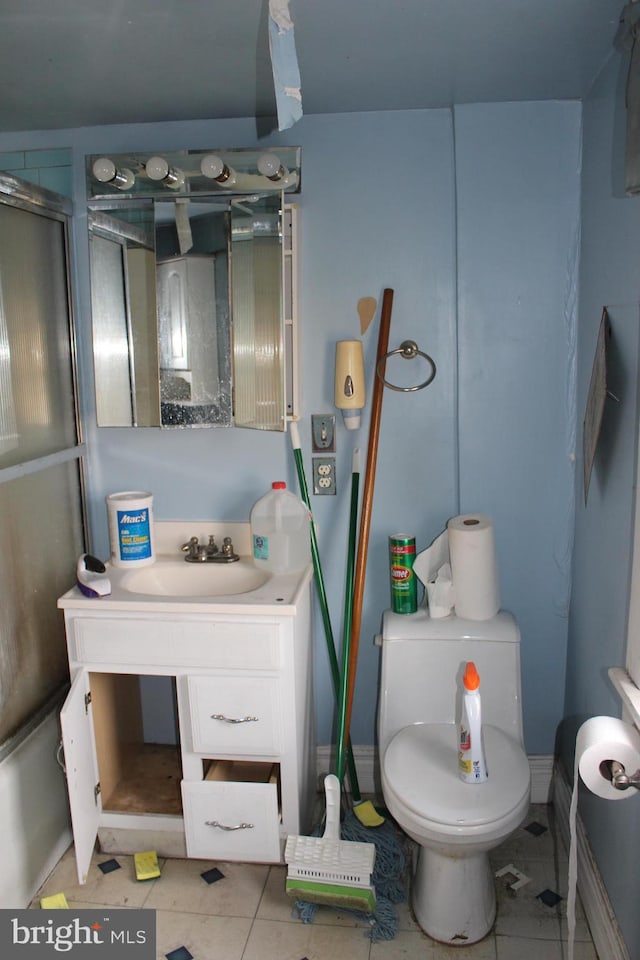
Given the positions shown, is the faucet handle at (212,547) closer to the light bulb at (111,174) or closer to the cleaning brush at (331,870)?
the cleaning brush at (331,870)

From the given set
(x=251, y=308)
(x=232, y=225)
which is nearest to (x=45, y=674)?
(x=251, y=308)

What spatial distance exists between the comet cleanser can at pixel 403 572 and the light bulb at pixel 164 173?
3.60 feet

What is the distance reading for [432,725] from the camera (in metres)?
2.01

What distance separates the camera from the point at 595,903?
5.78ft

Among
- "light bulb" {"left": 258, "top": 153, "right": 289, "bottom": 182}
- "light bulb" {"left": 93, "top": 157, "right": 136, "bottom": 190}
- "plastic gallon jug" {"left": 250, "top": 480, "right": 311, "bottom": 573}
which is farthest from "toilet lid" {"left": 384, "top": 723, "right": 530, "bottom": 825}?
"light bulb" {"left": 93, "top": 157, "right": 136, "bottom": 190}

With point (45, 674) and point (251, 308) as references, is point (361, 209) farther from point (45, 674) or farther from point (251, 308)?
point (45, 674)

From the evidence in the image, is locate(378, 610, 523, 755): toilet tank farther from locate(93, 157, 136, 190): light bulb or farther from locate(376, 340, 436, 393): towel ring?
locate(93, 157, 136, 190): light bulb

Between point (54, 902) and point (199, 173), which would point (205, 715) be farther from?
point (199, 173)

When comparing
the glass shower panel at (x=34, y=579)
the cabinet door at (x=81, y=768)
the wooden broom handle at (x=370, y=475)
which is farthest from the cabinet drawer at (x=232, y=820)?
the glass shower panel at (x=34, y=579)

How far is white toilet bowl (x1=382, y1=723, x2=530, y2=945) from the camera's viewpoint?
165cm

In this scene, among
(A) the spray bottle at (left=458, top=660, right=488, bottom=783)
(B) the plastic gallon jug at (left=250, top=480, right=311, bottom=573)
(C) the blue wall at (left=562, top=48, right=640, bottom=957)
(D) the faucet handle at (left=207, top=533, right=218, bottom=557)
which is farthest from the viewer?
(D) the faucet handle at (left=207, top=533, right=218, bottom=557)

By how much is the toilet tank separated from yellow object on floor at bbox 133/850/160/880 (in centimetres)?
67

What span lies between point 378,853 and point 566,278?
158 centimetres

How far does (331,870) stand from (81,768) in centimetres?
65
